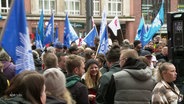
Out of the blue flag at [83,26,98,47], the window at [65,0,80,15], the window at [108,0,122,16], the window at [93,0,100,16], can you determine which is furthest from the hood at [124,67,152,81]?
the window at [108,0,122,16]

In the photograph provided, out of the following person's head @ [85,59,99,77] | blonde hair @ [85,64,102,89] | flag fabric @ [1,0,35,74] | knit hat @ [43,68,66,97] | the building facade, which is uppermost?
the building facade

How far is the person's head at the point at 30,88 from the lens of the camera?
3154mm

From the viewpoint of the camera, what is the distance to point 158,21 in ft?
56.1

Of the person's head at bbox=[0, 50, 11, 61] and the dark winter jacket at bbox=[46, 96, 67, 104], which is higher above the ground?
the person's head at bbox=[0, 50, 11, 61]

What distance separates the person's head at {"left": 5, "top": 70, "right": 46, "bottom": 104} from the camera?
3154 mm

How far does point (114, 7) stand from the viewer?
38281 millimetres

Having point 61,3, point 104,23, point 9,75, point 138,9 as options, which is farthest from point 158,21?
point 138,9

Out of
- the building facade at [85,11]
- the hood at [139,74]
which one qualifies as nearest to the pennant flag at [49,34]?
the hood at [139,74]

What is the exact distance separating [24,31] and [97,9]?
32530 millimetres

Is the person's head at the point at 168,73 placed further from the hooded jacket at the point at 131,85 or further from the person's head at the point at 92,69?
the person's head at the point at 92,69

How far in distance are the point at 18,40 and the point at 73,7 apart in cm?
3155

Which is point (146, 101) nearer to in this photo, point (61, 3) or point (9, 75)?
point (9, 75)

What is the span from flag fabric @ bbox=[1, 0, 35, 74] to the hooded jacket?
109 centimetres

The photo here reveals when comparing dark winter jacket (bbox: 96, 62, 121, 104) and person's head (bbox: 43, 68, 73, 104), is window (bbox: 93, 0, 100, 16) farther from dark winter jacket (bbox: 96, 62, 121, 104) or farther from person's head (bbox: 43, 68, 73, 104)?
person's head (bbox: 43, 68, 73, 104)
